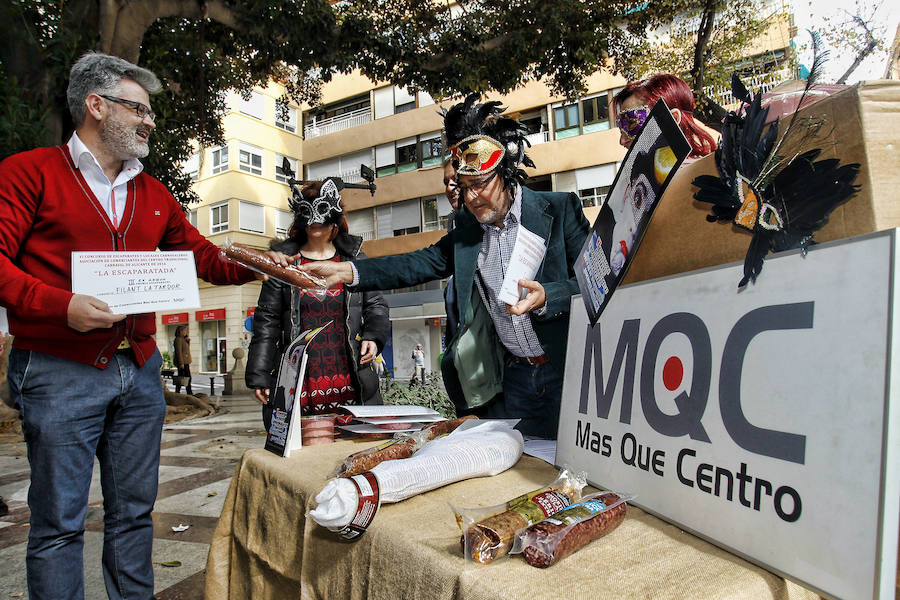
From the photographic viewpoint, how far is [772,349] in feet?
2.36

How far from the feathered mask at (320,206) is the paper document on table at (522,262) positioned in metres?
1.50

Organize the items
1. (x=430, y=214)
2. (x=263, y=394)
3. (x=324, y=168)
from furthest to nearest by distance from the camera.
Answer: (x=324, y=168) → (x=430, y=214) → (x=263, y=394)

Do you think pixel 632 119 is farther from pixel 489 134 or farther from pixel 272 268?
pixel 272 268

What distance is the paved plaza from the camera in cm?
243

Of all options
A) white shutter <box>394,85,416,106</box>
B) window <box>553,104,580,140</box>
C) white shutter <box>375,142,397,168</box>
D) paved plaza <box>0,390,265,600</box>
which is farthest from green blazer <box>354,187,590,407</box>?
white shutter <box>394,85,416,106</box>

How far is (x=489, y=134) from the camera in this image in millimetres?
1869

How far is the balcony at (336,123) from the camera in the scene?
21.7 m

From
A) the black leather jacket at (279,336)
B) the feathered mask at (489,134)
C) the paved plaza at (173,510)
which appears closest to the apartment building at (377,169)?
the paved plaza at (173,510)

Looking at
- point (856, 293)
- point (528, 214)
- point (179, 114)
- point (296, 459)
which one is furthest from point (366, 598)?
point (179, 114)

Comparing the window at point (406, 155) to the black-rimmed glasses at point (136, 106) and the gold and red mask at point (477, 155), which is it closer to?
the black-rimmed glasses at point (136, 106)

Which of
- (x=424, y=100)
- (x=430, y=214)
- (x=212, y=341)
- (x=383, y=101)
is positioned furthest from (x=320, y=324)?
(x=212, y=341)

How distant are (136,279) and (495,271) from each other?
114cm

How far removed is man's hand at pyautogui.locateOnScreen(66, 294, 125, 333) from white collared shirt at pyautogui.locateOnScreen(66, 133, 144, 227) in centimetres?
37

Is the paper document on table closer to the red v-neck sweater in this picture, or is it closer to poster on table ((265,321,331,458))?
poster on table ((265,321,331,458))
